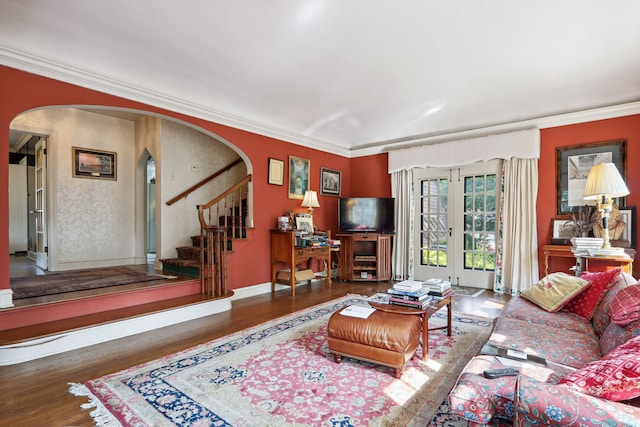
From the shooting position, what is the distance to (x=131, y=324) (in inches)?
130

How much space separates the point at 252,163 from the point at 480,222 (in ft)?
12.8

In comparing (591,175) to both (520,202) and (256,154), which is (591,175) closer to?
(520,202)

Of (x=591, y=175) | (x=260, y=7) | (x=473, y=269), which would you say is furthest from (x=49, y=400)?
(x=473, y=269)

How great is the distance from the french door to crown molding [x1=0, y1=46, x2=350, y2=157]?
276cm

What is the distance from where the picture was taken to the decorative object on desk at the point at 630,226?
4148 mm

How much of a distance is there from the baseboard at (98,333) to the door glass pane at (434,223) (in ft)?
12.6

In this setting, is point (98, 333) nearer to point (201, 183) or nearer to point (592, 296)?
point (201, 183)

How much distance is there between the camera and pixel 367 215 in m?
6.21

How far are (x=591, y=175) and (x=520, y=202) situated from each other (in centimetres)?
143

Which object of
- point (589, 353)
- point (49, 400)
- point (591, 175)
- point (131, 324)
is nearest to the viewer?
point (589, 353)

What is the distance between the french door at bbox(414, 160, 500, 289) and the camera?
213 inches

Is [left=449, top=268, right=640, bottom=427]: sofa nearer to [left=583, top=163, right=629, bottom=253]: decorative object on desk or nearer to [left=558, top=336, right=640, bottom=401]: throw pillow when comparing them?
[left=558, top=336, right=640, bottom=401]: throw pillow

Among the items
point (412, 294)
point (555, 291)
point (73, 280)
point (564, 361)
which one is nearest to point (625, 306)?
point (564, 361)

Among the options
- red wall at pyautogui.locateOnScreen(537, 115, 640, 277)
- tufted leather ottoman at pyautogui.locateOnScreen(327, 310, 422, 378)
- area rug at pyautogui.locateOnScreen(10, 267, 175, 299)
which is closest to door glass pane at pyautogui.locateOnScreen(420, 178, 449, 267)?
red wall at pyautogui.locateOnScreen(537, 115, 640, 277)
